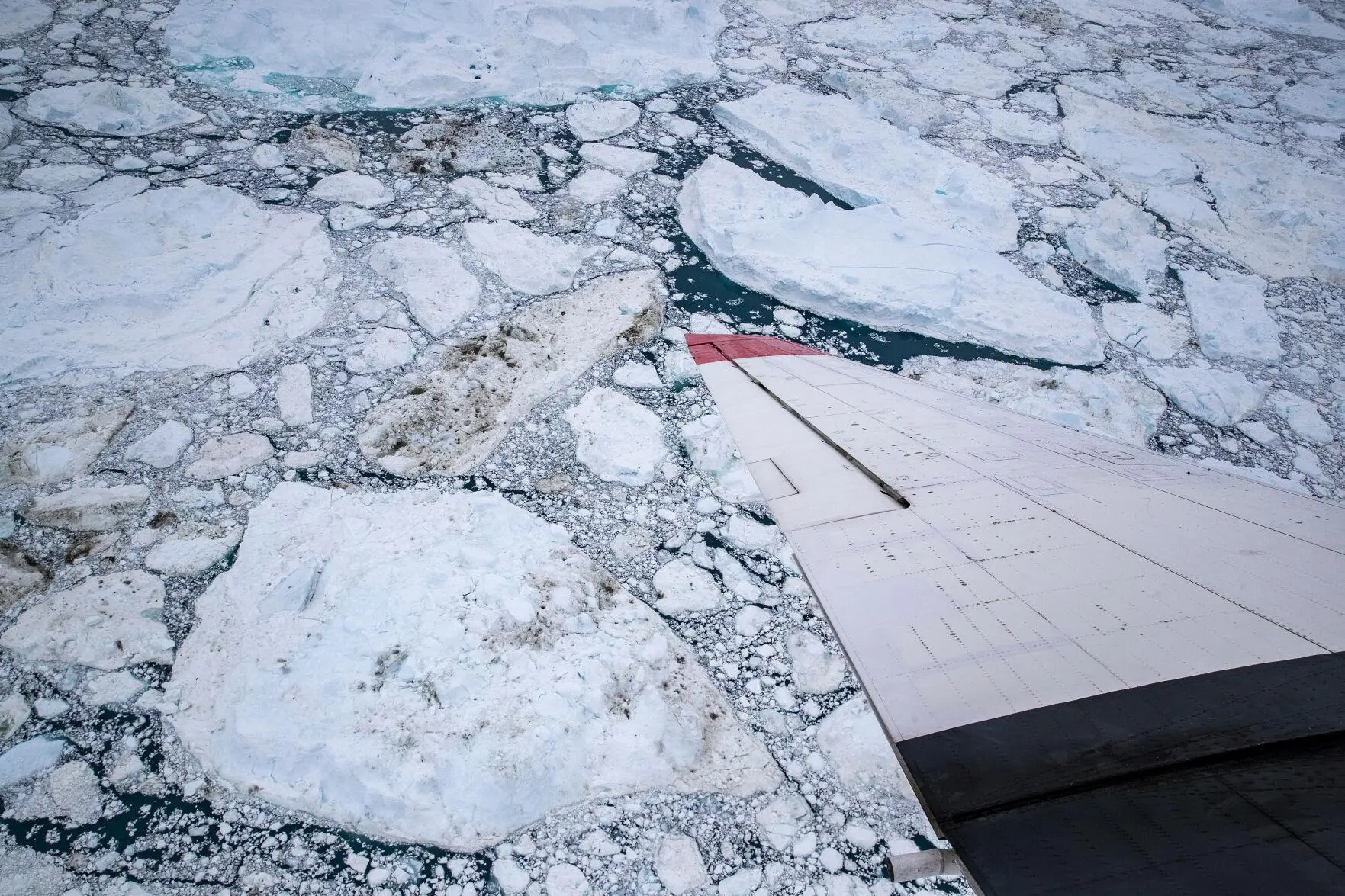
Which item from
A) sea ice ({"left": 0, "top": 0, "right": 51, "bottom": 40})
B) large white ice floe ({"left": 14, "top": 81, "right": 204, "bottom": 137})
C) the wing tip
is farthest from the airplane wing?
sea ice ({"left": 0, "top": 0, "right": 51, "bottom": 40})

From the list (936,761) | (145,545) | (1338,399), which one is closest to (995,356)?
(1338,399)

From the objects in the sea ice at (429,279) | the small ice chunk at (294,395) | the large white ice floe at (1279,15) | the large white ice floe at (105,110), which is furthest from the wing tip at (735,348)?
the large white ice floe at (1279,15)

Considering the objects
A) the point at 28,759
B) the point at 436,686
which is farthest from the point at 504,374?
the point at 28,759

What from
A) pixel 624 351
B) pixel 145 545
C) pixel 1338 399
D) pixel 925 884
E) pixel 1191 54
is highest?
pixel 1191 54

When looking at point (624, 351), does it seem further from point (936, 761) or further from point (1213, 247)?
point (1213, 247)

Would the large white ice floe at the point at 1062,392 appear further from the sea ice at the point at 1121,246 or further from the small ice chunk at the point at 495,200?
the small ice chunk at the point at 495,200

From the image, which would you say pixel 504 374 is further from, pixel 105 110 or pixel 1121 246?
pixel 1121 246
